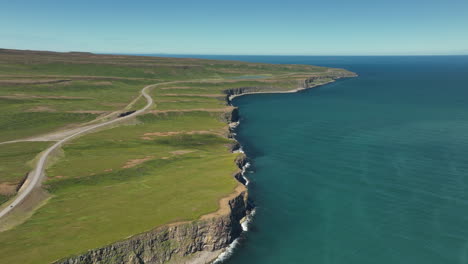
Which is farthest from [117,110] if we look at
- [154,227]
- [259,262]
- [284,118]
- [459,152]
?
[459,152]

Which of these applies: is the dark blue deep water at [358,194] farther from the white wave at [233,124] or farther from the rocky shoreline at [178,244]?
the white wave at [233,124]

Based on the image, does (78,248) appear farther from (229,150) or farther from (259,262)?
(229,150)

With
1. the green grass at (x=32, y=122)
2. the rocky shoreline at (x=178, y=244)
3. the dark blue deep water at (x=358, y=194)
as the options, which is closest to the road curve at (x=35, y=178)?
the green grass at (x=32, y=122)

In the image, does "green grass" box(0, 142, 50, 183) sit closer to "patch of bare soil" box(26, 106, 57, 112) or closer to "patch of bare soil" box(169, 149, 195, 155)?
"patch of bare soil" box(169, 149, 195, 155)

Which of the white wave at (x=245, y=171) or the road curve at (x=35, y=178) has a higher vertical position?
the road curve at (x=35, y=178)

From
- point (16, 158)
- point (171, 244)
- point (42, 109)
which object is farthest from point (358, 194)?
point (42, 109)

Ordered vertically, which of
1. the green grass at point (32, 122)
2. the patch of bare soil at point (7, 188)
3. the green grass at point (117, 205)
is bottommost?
the green grass at point (117, 205)

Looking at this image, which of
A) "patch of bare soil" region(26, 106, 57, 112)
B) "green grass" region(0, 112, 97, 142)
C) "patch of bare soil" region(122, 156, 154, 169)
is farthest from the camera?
"patch of bare soil" region(26, 106, 57, 112)

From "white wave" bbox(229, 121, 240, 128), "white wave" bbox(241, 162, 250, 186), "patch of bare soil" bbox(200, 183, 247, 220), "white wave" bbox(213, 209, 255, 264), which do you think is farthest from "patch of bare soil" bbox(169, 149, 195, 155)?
"white wave" bbox(229, 121, 240, 128)
